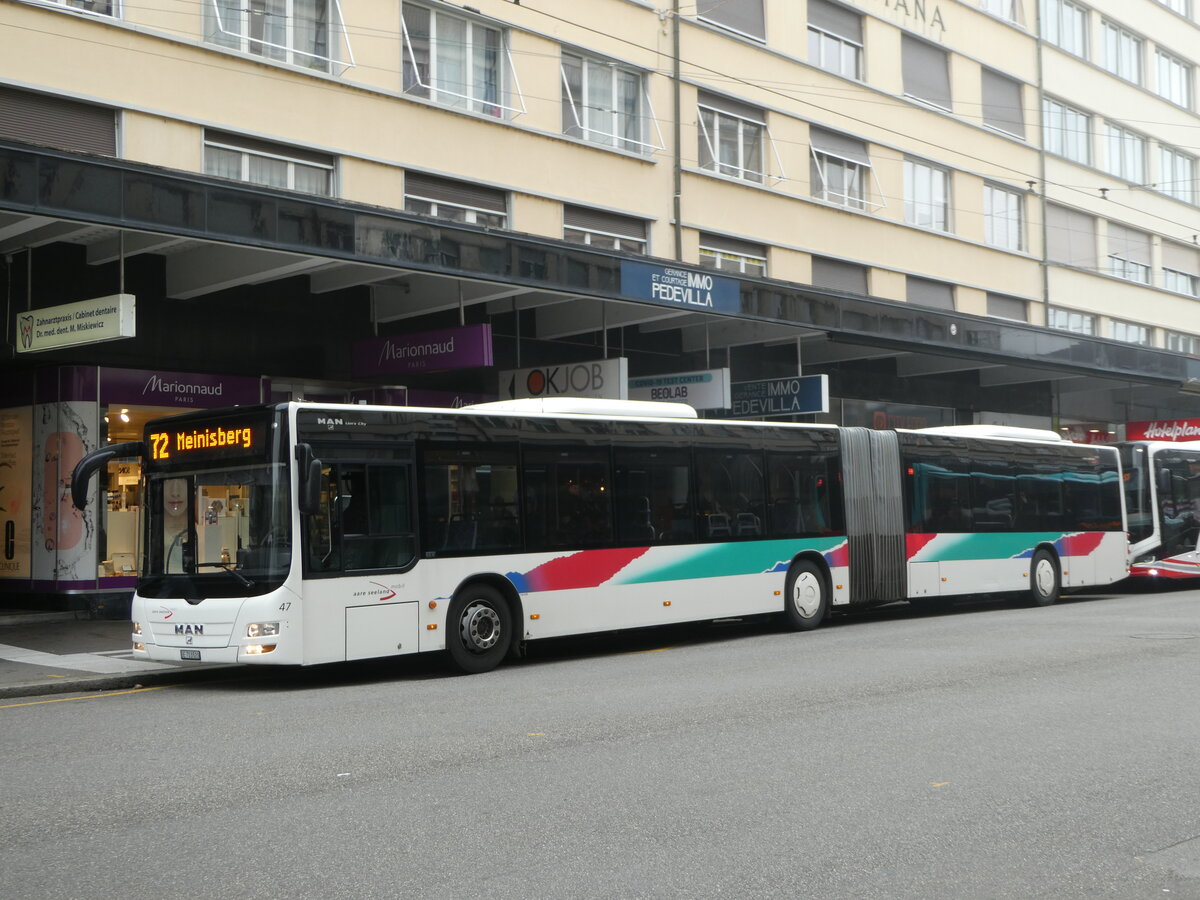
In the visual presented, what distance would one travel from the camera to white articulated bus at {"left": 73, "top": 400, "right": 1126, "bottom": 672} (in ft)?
38.3

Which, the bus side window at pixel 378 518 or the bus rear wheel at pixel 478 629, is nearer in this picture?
the bus side window at pixel 378 518

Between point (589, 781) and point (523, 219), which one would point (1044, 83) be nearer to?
point (523, 219)

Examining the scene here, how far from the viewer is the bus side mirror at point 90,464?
11548mm

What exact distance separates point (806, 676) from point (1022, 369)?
2191cm

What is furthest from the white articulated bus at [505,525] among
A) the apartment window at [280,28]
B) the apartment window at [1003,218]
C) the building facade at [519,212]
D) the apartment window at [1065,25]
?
the apartment window at [1065,25]

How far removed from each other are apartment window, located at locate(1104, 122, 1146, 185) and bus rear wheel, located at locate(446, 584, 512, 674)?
31.1 m

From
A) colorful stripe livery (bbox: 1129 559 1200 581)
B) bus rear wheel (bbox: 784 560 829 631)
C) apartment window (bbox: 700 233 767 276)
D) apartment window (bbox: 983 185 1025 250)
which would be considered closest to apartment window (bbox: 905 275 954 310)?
apartment window (bbox: 983 185 1025 250)

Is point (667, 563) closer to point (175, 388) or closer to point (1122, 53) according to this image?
point (175, 388)

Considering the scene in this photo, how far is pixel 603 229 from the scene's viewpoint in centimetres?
2330

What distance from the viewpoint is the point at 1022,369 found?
104 ft

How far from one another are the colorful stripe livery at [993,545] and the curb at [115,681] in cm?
1014

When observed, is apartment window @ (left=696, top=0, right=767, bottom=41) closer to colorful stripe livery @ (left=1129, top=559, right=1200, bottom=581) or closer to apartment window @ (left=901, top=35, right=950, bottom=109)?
apartment window @ (left=901, top=35, right=950, bottom=109)

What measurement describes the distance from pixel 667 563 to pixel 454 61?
10.1 m

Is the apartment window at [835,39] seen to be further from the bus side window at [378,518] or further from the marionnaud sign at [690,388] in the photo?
the bus side window at [378,518]
